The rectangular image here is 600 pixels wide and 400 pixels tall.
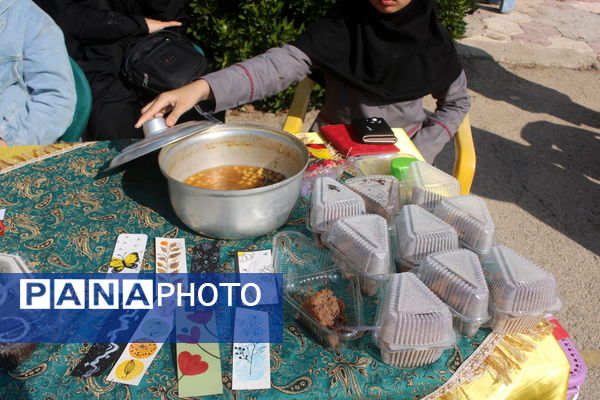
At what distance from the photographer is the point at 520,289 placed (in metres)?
1.01

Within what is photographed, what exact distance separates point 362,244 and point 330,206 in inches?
6.9

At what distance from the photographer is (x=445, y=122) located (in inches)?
87.7

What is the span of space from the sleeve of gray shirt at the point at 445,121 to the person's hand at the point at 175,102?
3.60ft

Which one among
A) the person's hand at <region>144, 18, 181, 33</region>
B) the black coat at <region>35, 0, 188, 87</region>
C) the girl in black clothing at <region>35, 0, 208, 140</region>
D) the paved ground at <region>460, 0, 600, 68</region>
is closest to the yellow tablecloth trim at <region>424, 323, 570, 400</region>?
the girl in black clothing at <region>35, 0, 208, 140</region>

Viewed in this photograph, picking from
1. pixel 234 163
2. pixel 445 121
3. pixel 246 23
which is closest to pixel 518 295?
pixel 234 163

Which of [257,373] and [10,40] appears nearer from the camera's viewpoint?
[257,373]

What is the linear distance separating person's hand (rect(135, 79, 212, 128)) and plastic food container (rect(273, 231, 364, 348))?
20.7 inches

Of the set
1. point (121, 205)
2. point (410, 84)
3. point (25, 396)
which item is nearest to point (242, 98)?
point (121, 205)

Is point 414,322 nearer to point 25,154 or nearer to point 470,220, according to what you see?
point 470,220

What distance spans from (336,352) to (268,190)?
42 cm

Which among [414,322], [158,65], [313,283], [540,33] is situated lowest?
[540,33]

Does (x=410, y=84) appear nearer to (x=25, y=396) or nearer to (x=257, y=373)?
(x=257, y=373)

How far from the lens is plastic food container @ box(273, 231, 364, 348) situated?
1.04 metres

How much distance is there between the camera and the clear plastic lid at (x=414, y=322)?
3.10ft
